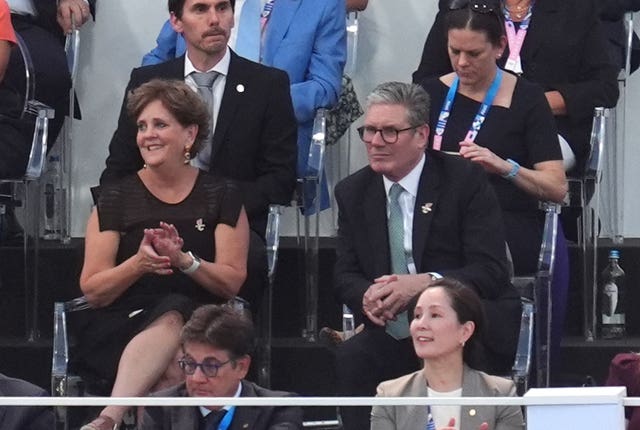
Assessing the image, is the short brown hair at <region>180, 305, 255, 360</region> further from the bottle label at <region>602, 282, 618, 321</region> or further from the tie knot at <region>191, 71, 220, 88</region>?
the bottle label at <region>602, 282, 618, 321</region>

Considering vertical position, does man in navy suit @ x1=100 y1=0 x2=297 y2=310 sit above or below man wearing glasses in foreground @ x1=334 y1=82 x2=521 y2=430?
above

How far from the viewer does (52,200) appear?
711cm

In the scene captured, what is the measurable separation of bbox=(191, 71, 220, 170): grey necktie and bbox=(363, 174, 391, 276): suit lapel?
0.68 metres

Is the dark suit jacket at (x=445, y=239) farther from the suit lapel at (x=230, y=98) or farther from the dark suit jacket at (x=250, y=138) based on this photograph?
the suit lapel at (x=230, y=98)

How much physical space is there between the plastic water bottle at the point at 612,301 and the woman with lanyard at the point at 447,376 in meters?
1.51

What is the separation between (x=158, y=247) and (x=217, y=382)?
1.96ft

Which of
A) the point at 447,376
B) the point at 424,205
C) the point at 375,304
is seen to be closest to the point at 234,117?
the point at 424,205

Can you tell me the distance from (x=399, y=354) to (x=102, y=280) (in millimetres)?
907

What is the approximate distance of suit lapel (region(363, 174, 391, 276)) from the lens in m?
5.45

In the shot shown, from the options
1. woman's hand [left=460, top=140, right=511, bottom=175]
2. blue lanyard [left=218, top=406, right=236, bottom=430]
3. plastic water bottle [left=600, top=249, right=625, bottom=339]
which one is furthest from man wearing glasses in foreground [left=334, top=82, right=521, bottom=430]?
plastic water bottle [left=600, top=249, right=625, bottom=339]

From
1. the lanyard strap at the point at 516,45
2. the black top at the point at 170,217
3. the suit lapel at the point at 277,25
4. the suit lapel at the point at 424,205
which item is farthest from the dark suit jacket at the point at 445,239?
the suit lapel at the point at 277,25

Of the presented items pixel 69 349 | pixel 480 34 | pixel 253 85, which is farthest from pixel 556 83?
pixel 69 349

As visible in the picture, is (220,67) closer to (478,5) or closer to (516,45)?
(478,5)

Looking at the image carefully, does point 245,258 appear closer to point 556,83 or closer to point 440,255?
point 440,255
